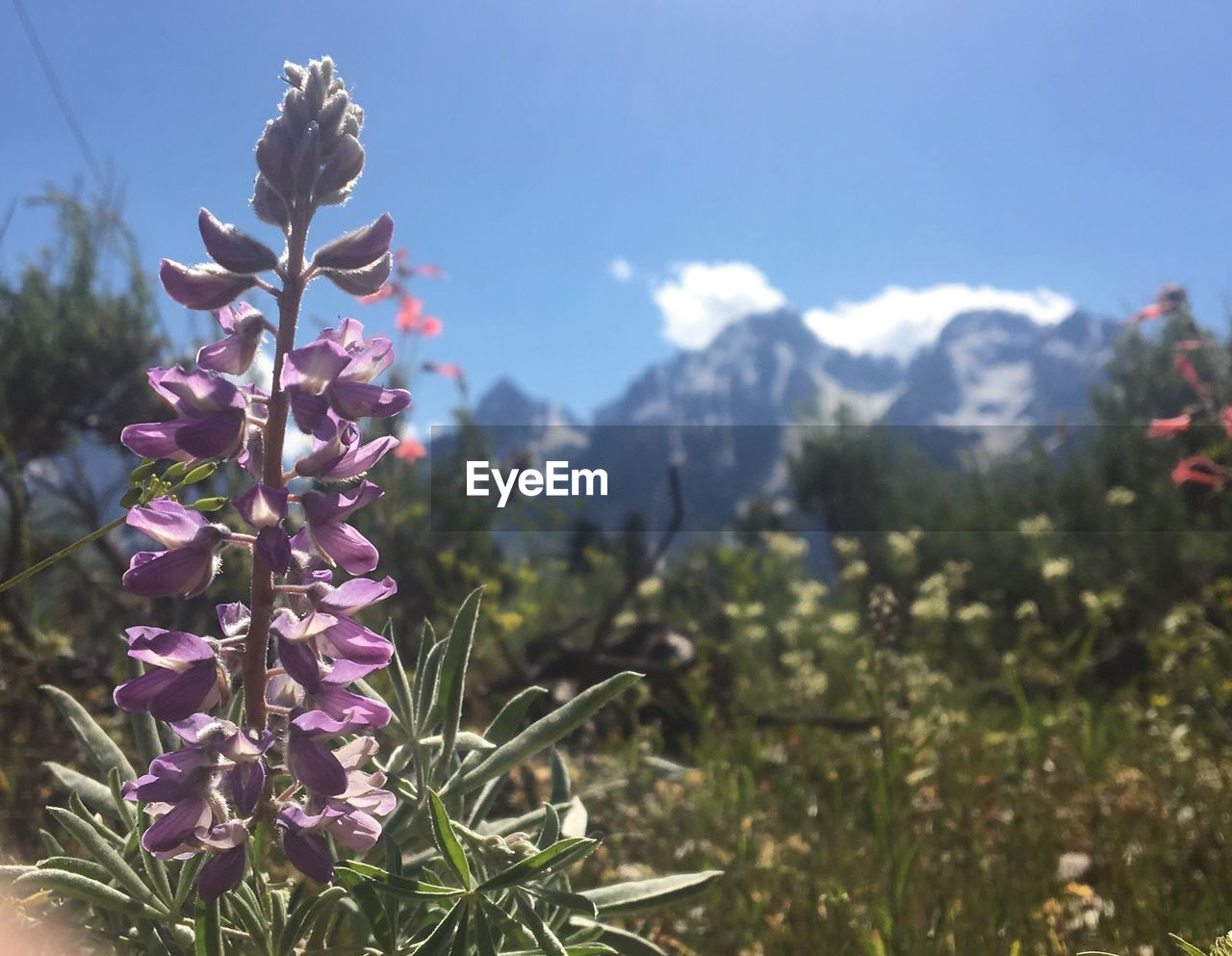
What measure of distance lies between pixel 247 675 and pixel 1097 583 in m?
7.42

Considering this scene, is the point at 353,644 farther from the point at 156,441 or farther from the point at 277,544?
the point at 156,441

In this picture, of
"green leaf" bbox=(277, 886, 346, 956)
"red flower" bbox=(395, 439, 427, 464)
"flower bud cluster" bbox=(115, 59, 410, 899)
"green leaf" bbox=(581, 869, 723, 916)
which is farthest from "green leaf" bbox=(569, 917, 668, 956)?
"red flower" bbox=(395, 439, 427, 464)

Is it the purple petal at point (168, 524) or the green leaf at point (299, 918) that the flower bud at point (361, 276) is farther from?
the green leaf at point (299, 918)

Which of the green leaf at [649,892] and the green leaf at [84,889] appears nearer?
the green leaf at [84,889]

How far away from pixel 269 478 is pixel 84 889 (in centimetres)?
58

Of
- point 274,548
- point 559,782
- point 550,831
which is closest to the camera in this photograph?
point 274,548

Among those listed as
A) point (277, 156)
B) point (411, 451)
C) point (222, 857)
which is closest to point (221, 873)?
point (222, 857)

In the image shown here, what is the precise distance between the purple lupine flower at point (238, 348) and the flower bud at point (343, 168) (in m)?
0.17

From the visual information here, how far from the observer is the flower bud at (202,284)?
114 cm

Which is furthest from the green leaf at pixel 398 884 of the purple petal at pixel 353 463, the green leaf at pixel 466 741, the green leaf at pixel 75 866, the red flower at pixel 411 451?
the red flower at pixel 411 451

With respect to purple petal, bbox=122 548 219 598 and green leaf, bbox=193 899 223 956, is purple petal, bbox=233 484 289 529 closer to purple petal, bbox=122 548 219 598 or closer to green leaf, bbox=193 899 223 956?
purple petal, bbox=122 548 219 598

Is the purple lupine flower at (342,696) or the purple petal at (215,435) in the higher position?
the purple petal at (215,435)

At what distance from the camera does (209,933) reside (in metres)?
1.15

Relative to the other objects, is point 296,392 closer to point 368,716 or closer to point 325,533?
point 325,533
